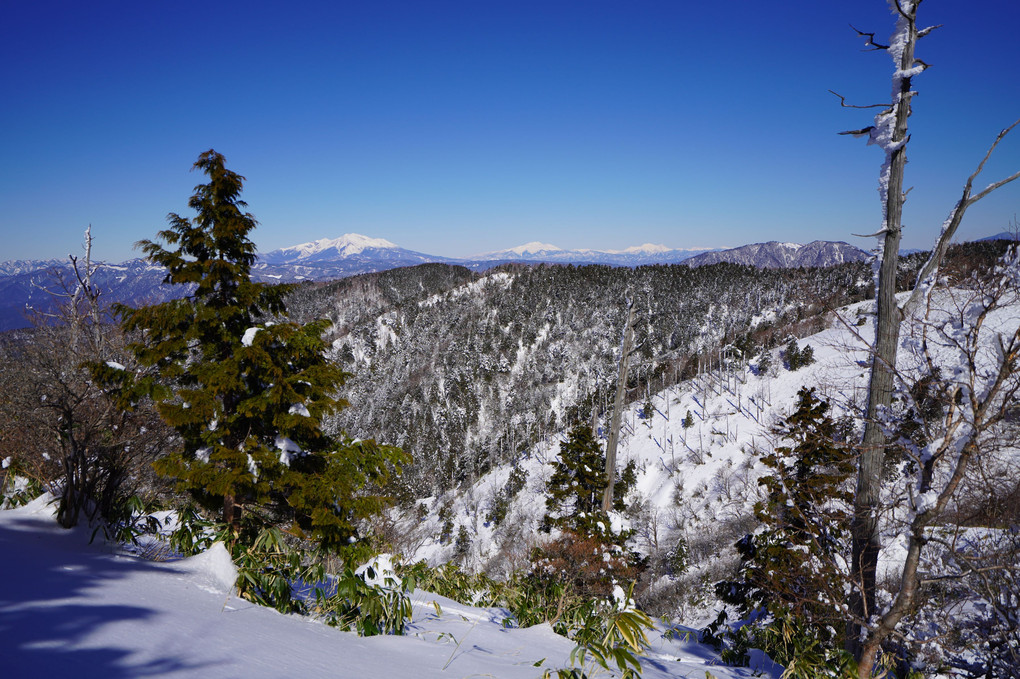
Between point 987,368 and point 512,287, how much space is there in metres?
141

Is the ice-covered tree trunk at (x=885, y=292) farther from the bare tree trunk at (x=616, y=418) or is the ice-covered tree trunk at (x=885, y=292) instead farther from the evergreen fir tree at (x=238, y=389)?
the bare tree trunk at (x=616, y=418)

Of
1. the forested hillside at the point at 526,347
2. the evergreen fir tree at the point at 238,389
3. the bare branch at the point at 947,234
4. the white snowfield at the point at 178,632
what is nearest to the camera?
the white snowfield at the point at 178,632

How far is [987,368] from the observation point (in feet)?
15.8

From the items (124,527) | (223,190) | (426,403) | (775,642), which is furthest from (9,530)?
(426,403)

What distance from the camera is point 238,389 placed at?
7.38 m

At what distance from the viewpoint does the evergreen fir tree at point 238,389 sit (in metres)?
7.07

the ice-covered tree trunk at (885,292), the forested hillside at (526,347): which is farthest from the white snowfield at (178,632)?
the forested hillside at (526,347)

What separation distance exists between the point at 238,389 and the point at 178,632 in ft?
20.1

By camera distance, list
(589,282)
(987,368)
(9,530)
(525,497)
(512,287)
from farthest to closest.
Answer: (512,287) < (589,282) < (525,497) < (987,368) < (9,530)

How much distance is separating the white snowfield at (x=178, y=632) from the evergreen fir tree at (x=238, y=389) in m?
3.33

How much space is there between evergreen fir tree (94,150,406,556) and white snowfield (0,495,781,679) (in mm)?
3326

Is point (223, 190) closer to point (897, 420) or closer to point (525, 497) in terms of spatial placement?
point (897, 420)

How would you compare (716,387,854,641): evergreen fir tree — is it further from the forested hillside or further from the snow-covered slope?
the forested hillside

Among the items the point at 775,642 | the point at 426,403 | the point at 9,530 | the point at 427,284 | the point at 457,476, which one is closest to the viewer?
the point at 9,530
